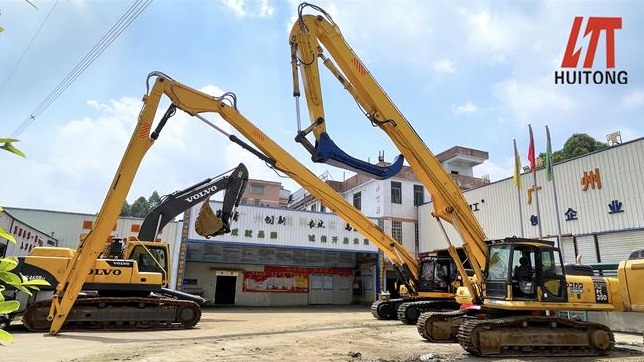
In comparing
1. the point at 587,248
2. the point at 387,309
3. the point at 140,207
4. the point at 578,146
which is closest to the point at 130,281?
the point at 387,309

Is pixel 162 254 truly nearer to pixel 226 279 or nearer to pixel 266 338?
pixel 266 338

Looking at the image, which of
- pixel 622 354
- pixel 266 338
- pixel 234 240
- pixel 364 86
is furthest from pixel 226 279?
pixel 622 354

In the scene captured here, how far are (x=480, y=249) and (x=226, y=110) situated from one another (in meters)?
8.36

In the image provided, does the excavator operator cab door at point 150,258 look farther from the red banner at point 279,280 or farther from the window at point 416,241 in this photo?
the window at point 416,241

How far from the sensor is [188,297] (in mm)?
15391

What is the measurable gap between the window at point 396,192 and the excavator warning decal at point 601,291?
21.6 m

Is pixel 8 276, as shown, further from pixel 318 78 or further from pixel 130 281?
pixel 130 281

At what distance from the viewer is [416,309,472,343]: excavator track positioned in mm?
11547

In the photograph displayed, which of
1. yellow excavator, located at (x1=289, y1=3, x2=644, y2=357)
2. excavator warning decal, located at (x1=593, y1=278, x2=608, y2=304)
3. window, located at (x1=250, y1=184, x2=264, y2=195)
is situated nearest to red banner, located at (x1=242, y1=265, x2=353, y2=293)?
yellow excavator, located at (x1=289, y1=3, x2=644, y2=357)

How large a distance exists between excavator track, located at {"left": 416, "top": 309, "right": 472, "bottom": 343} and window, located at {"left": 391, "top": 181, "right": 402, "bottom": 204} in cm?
2031

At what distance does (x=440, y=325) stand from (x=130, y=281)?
9.37m

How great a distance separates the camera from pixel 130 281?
1368 centimetres

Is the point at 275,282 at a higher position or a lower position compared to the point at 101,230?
lower

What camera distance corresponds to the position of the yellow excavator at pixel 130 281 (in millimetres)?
12727
